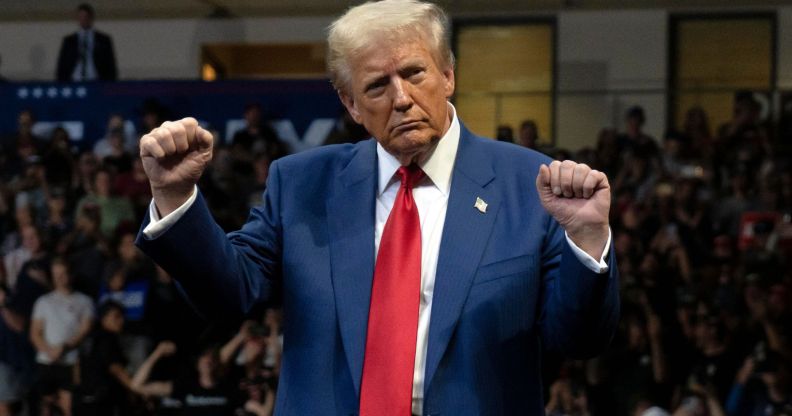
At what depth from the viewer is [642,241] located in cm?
1099

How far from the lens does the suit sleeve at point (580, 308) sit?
9.08 feet

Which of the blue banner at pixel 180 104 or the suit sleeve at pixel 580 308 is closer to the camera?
the suit sleeve at pixel 580 308

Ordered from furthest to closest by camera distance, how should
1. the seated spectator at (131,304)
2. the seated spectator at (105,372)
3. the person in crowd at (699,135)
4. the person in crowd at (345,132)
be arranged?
the person in crowd at (699,135)
the person in crowd at (345,132)
the seated spectator at (131,304)
the seated spectator at (105,372)

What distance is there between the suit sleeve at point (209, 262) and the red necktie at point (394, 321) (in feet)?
0.81

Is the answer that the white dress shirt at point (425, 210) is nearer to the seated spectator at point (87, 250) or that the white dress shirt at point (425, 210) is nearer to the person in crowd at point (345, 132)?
the seated spectator at point (87, 250)

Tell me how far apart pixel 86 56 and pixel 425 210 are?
12430mm

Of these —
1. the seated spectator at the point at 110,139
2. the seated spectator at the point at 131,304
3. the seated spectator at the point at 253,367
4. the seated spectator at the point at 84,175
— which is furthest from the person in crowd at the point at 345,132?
the seated spectator at the point at 253,367

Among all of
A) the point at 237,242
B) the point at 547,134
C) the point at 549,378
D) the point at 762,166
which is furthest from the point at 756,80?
the point at 237,242

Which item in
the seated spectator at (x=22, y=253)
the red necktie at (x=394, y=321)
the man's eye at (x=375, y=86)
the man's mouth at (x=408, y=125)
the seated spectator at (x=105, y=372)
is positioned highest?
the man's eye at (x=375, y=86)

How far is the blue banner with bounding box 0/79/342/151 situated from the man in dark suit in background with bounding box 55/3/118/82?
0.62m

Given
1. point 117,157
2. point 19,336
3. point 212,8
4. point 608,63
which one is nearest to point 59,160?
point 117,157

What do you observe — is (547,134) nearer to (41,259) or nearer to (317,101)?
(317,101)

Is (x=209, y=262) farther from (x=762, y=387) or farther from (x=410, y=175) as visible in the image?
(x=762, y=387)

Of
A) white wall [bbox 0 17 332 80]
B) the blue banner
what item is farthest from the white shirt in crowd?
white wall [bbox 0 17 332 80]
